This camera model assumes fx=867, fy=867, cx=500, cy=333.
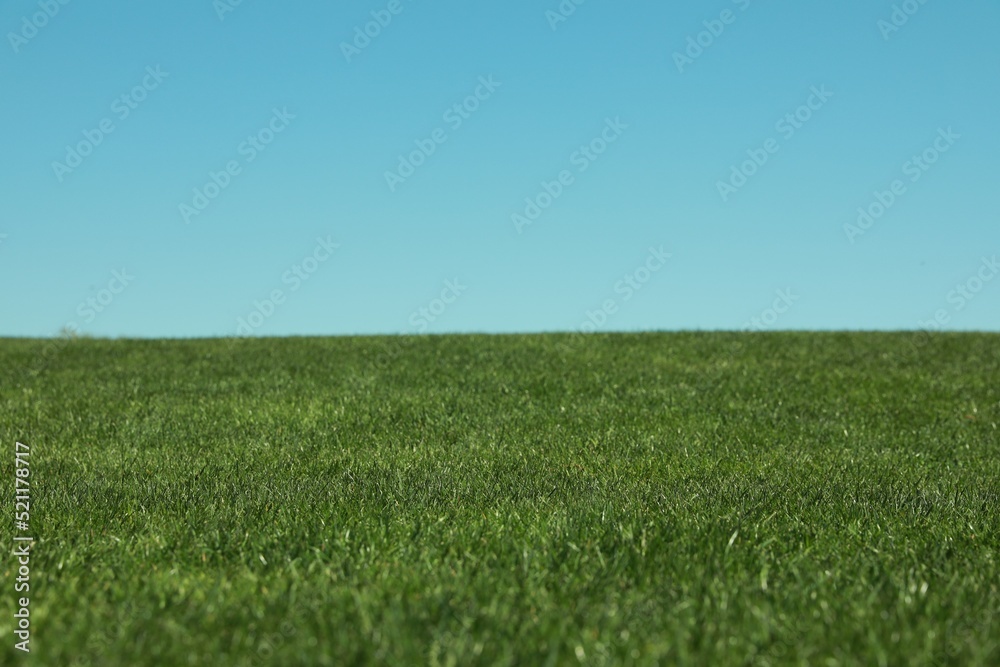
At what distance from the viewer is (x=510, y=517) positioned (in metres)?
6.29

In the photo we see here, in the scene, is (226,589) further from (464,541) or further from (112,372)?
(112,372)

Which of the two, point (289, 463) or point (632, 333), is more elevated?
point (632, 333)

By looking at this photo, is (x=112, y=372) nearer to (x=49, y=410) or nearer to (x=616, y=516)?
(x=49, y=410)

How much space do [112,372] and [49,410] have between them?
393 centimetres

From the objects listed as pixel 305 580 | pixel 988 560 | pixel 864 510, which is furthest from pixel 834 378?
pixel 305 580

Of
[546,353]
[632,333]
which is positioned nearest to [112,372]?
[546,353]

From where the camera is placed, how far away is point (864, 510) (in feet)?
22.7

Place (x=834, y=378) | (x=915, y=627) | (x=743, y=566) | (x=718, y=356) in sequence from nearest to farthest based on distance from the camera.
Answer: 1. (x=915, y=627)
2. (x=743, y=566)
3. (x=834, y=378)
4. (x=718, y=356)

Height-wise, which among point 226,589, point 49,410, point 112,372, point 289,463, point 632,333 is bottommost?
point 226,589

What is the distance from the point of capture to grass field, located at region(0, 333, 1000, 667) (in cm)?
392

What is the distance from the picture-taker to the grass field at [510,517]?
12.9 ft

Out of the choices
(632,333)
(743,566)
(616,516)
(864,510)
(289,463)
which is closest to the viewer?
(743,566)

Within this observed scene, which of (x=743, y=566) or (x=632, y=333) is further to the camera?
(x=632, y=333)

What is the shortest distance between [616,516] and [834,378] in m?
10.5
